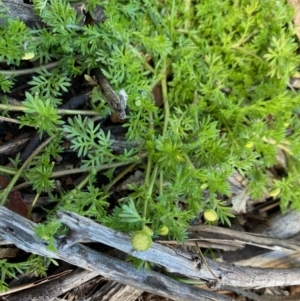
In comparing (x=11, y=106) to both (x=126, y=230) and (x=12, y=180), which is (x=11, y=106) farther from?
(x=126, y=230)

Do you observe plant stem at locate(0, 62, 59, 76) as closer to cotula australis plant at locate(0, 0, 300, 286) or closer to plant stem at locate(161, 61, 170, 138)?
cotula australis plant at locate(0, 0, 300, 286)

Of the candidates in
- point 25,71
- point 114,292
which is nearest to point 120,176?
point 114,292

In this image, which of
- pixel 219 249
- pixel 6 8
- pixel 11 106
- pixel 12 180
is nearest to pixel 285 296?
pixel 219 249

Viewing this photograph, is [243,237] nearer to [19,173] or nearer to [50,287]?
[50,287]

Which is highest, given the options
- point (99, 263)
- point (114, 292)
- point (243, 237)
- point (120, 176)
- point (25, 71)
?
point (25, 71)

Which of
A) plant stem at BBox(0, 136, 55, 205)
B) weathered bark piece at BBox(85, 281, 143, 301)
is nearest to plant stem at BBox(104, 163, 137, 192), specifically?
plant stem at BBox(0, 136, 55, 205)

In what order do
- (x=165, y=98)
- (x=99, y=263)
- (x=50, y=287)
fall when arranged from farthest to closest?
(x=165, y=98) < (x=50, y=287) < (x=99, y=263)
